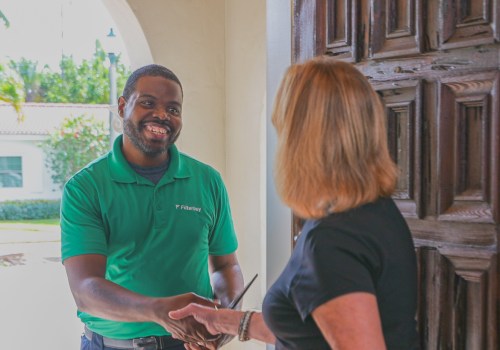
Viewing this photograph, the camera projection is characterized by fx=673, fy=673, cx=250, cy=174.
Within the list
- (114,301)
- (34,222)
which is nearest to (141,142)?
(114,301)

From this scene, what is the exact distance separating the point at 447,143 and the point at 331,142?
37 centimetres

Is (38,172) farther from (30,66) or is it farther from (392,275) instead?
(392,275)

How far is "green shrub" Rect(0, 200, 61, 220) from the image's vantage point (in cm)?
694

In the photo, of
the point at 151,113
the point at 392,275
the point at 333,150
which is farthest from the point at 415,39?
the point at 151,113

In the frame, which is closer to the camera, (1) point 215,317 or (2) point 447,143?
(2) point 447,143

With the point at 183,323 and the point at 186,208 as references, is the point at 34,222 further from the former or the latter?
the point at 183,323

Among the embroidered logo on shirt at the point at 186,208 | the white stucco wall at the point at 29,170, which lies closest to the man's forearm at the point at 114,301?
the embroidered logo on shirt at the point at 186,208

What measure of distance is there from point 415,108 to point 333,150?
0.41m

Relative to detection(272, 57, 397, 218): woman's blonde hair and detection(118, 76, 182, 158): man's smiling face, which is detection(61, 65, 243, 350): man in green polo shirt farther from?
detection(272, 57, 397, 218): woman's blonde hair

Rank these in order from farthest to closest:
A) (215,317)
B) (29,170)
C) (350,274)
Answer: (29,170) → (215,317) → (350,274)

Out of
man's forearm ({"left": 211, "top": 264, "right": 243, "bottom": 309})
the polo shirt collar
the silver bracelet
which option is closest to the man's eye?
the polo shirt collar

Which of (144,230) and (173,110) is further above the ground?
(173,110)

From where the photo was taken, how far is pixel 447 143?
1.35 meters

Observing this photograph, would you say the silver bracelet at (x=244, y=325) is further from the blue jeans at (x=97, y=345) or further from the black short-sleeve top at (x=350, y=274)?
the blue jeans at (x=97, y=345)
